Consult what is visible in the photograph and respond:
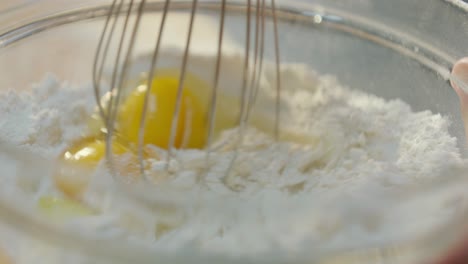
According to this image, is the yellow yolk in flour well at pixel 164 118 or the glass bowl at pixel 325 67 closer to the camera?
the glass bowl at pixel 325 67

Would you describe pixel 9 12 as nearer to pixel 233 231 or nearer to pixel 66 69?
pixel 66 69

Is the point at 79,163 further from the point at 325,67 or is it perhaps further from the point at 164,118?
the point at 325,67

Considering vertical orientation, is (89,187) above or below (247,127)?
below

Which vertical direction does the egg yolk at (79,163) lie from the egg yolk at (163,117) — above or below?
below

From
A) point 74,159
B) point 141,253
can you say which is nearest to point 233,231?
point 141,253

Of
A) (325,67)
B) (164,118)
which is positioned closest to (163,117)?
(164,118)

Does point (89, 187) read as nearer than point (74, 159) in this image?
Yes
